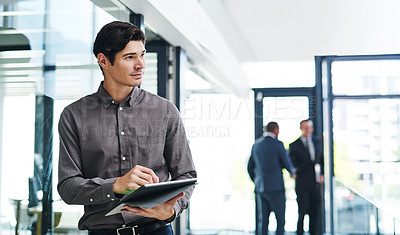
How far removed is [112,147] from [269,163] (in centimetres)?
439

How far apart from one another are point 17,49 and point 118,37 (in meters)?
0.51

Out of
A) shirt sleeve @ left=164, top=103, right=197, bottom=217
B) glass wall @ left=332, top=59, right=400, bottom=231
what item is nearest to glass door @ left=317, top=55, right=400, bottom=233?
glass wall @ left=332, top=59, right=400, bottom=231

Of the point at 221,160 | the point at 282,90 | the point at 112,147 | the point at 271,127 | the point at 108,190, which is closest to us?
the point at 108,190

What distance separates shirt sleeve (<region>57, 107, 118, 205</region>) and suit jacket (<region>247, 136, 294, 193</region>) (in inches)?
172

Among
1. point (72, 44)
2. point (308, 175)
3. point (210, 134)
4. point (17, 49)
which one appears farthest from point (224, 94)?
point (17, 49)

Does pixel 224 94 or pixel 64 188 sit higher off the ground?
pixel 224 94

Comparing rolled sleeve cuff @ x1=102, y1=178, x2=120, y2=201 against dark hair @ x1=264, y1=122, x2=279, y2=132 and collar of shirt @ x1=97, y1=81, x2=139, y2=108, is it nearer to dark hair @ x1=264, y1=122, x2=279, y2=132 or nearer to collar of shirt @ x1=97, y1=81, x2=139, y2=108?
collar of shirt @ x1=97, y1=81, x2=139, y2=108

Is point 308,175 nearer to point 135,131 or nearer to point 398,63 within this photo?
point 398,63

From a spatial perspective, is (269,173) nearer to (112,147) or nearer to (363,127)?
(363,127)

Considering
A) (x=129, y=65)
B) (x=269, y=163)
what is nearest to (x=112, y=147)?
(x=129, y=65)

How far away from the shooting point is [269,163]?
18.6ft

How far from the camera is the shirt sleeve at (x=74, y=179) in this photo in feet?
4.35

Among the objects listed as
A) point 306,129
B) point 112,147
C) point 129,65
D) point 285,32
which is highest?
point 285,32

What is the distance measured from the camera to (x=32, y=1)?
1845mm
